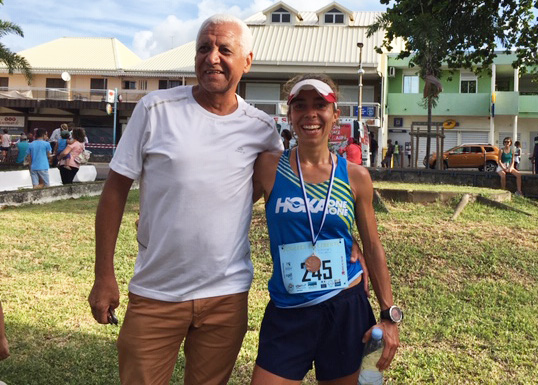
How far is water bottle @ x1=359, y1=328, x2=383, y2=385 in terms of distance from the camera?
2.36 m

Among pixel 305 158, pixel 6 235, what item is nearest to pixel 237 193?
pixel 305 158

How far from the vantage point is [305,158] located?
2490 mm

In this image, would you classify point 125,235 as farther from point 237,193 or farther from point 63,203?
point 237,193

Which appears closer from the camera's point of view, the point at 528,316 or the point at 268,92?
the point at 528,316

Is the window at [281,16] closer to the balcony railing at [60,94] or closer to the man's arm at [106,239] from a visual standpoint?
the balcony railing at [60,94]

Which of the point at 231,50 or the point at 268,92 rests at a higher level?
the point at 268,92

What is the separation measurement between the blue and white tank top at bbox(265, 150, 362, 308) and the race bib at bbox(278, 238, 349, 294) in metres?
0.03

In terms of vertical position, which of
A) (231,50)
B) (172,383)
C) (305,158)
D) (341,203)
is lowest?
(172,383)

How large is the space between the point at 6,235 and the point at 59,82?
36.9m

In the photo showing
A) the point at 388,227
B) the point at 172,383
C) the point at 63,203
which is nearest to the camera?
the point at 172,383

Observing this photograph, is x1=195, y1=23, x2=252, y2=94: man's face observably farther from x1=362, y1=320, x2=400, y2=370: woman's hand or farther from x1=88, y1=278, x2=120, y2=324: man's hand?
x1=362, y1=320, x2=400, y2=370: woman's hand

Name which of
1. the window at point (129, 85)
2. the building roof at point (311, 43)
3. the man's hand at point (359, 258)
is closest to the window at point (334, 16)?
the building roof at point (311, 43)

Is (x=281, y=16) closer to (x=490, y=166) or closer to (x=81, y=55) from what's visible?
(x=490, y=166)

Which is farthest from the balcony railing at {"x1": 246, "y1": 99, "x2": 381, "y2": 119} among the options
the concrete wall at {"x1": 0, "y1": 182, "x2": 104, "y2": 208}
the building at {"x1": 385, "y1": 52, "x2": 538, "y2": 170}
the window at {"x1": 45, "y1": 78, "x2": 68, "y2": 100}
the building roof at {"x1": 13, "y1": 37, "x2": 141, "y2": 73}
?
the concrete wall at {"x1": 0, "y1": 182, "x2": 104, "y2": 208}
